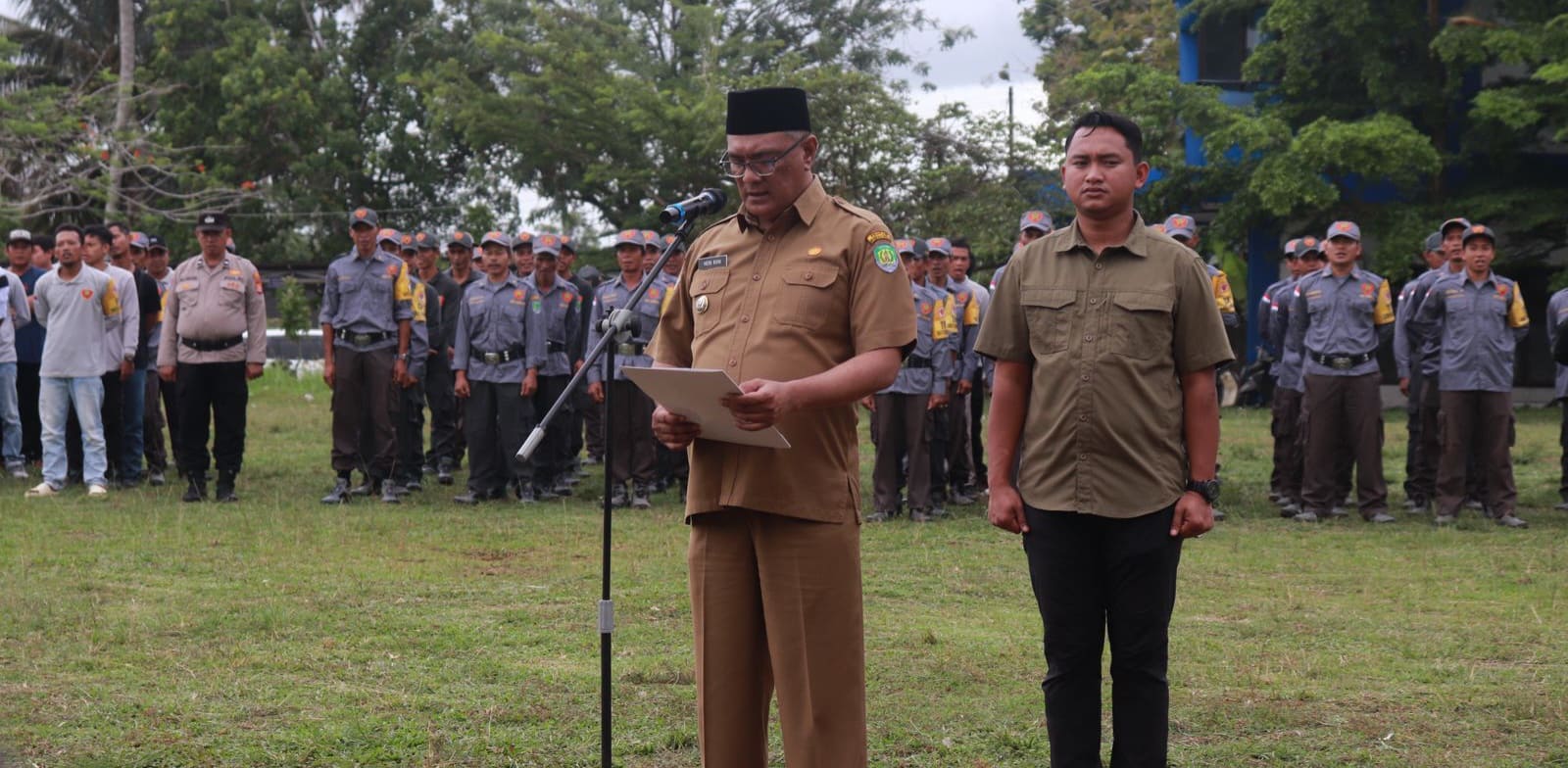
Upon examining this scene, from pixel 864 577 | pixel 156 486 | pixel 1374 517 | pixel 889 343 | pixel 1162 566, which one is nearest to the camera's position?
pixel 889 343

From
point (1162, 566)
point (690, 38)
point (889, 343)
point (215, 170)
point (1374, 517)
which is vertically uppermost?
point (690, 38)

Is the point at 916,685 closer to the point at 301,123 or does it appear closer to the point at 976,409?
the point at 976,409

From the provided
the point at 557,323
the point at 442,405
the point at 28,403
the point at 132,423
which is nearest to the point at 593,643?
the point at 557,323

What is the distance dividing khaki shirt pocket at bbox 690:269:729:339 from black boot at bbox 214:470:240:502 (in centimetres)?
930

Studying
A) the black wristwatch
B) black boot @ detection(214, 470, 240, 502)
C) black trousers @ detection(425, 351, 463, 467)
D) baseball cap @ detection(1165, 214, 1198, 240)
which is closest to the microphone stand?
the black wristwatch

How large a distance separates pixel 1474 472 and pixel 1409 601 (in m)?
5.03

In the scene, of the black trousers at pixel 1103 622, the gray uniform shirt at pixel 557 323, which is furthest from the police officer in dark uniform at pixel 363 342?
the black trousers at pixel 1103 622

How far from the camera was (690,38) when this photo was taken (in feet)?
116

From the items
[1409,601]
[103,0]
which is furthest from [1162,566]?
[103,0]

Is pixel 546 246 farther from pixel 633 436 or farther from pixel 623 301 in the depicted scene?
pixel 633 436

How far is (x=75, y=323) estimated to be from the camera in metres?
13.4

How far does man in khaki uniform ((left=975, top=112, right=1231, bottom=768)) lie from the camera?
4.70m

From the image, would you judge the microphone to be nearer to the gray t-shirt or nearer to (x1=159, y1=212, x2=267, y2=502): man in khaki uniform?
(x1=159, y1=212, x2=267, y2=502): man in khaki uniform

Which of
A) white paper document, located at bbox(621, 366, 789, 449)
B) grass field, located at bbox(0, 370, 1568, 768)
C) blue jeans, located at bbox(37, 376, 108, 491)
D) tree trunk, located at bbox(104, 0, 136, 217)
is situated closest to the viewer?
white paper document, located at bbox(621, 366, 789, 449)
